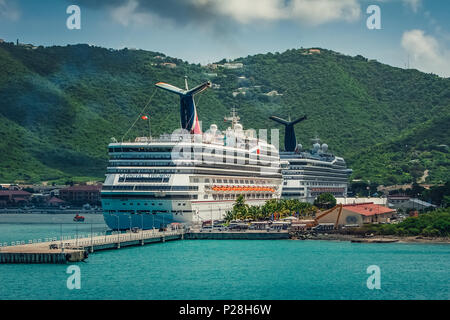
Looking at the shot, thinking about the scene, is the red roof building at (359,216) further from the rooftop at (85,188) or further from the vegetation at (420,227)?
the rooftop at (85,188)

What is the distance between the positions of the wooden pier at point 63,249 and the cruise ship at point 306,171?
195ft

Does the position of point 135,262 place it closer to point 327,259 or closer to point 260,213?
point 327,259

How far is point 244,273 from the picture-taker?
6284 cm

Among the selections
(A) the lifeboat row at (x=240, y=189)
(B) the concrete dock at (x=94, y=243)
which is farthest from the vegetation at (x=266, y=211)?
(B) the concrete dock at (x=94, y=243)

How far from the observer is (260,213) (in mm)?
106375

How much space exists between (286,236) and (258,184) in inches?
1022

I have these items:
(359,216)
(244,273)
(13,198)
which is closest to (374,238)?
(359,216)

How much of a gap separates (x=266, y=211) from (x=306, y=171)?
37.5 m

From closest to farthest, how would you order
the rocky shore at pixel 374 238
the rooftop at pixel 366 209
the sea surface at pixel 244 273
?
the sea surface at pixel 244 273, the rocky shore at pixel 374 238, the rooftop at pixel 366 209

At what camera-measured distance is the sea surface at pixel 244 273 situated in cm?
5391

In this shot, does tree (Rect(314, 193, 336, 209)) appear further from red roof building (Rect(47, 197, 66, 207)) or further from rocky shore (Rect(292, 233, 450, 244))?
red roof building (Rect(47, 197, 66, 207))

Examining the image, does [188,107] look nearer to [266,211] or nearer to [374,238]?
[266,211]

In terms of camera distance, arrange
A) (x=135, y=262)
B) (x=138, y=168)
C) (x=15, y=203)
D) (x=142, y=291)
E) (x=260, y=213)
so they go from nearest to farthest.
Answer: (x=142, y=291), (x=135, y=262), (x=138, y=168), (x=260, y=213), (x=15, y=203)
